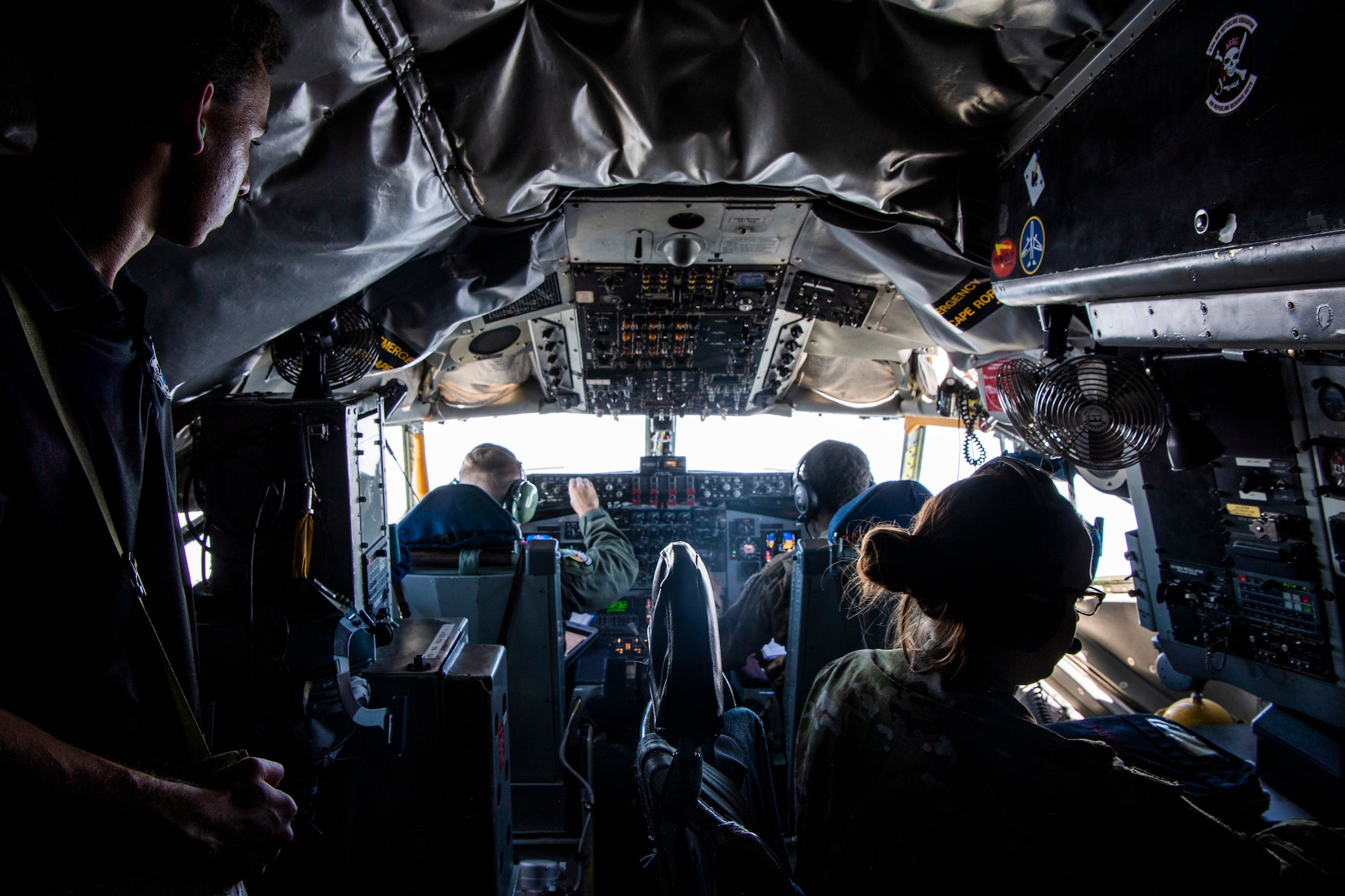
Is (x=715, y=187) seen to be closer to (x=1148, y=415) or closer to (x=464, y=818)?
(x=1148, y=415)

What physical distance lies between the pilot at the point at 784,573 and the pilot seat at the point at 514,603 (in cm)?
72

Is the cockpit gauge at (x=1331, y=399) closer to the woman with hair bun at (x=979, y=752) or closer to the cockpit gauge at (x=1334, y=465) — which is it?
the cockpit gauge at (x=1334, y=465)

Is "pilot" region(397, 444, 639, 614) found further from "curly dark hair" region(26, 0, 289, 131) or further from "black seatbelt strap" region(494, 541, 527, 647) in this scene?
"curly dark hair" region(26, 0, 289, 131)

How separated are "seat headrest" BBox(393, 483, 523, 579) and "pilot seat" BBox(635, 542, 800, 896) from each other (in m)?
1.44

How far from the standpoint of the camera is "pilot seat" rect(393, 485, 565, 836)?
2.60m

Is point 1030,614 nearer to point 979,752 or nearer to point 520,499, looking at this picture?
point 979,752

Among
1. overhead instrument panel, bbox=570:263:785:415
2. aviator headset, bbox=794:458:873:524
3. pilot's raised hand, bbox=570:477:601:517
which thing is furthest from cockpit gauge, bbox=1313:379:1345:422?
pilot's raised hand, bbox=570:477:601:517

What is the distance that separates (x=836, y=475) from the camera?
2801 millimetres

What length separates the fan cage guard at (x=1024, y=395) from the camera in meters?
2.17

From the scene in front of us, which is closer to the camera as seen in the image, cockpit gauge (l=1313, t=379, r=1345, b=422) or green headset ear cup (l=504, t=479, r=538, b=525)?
cockpit gauge (l=1313, t=379, r=1345, b=422)

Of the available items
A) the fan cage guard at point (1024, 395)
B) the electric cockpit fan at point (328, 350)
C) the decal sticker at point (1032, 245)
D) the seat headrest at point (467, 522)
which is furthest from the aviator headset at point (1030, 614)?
the seat headrest at point (467, 522)

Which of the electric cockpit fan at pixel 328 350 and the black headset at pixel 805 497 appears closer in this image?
the electric cockpit fan at pixel 328 350

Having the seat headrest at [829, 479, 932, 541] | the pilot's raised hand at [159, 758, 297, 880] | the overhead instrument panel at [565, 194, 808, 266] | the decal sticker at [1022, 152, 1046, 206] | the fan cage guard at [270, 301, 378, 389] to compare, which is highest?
the overhead instrument panel at [565, 194, 808, 266]

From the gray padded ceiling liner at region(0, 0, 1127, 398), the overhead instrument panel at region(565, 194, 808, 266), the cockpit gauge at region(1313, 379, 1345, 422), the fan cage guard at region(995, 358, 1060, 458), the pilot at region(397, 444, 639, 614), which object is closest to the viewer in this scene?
the gray padded ceiling liner at region(0, 0, 1127, 398)
